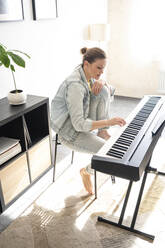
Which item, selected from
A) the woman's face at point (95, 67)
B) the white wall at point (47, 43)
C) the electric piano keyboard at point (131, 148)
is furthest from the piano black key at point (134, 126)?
the white wall at point (47, 43)

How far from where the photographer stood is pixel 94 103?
6.58 feet

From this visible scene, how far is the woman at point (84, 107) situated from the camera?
1.74 meters

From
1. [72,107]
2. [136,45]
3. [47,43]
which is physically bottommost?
[72,107]

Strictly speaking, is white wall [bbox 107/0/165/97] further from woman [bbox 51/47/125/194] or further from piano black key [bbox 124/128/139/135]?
piano black key [bbox 124/128/139/135]

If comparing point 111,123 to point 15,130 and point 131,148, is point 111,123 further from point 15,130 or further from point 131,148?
point 15,130

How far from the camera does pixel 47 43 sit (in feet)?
8.57

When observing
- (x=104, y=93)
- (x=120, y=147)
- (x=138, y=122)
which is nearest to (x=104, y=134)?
(x=104, y=93)

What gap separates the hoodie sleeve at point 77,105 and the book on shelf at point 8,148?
0.49 m

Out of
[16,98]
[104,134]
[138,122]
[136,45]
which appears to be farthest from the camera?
[136,45]

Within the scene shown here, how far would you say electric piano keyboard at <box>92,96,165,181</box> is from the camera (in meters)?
1.30

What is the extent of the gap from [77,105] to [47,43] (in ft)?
3.86

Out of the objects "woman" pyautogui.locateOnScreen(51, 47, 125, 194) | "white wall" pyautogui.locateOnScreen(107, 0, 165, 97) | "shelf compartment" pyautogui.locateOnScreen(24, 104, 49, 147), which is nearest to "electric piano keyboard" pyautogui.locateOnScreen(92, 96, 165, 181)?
"woman" pyautogui.locateOnScreen(51, 47, 125, 194)

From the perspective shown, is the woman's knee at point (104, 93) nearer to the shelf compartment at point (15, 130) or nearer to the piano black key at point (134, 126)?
the piano black key at point (134, 126)

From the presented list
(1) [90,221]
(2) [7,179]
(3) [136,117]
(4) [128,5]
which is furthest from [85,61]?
(4) [128,5]
